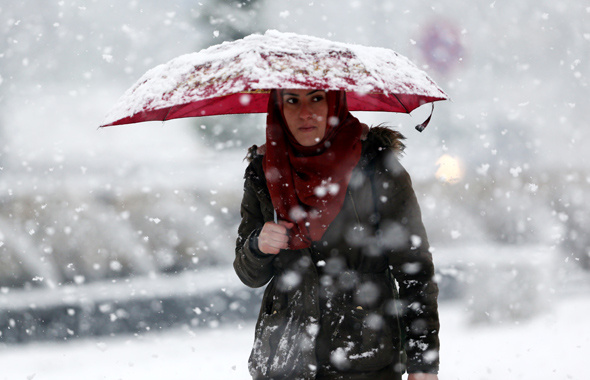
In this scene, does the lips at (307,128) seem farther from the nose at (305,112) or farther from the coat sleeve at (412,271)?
the coat sleeve at (412,271)

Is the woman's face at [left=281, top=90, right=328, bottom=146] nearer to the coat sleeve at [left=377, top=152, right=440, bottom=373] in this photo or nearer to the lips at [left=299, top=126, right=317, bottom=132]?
the lips at [left=299, top=126, right=317, bottom=132]

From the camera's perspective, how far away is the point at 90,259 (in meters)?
7.93

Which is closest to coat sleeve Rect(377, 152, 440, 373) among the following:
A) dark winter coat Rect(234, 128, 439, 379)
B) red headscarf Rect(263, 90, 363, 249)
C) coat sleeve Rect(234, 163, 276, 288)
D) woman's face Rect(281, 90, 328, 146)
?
dark winter coat Rect(234, 128, 439, 379)

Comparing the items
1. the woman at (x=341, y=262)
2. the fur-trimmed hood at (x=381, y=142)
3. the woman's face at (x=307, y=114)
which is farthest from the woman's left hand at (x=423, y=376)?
the woman's face at (x=307, y=114)

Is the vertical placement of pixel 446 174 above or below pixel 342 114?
below

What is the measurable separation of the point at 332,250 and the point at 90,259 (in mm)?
6760

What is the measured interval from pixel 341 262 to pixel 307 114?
1.77 ft

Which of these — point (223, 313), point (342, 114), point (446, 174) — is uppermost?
point (342, 114)

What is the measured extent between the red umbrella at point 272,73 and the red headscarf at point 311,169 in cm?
26

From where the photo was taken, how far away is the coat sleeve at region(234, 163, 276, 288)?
1962 mm

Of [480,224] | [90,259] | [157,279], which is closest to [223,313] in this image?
[157,279]

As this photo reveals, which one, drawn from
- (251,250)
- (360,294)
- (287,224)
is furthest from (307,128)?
(360,294)

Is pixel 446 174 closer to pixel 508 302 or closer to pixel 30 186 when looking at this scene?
pixel 508 302

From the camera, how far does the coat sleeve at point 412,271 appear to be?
1.84 meters
